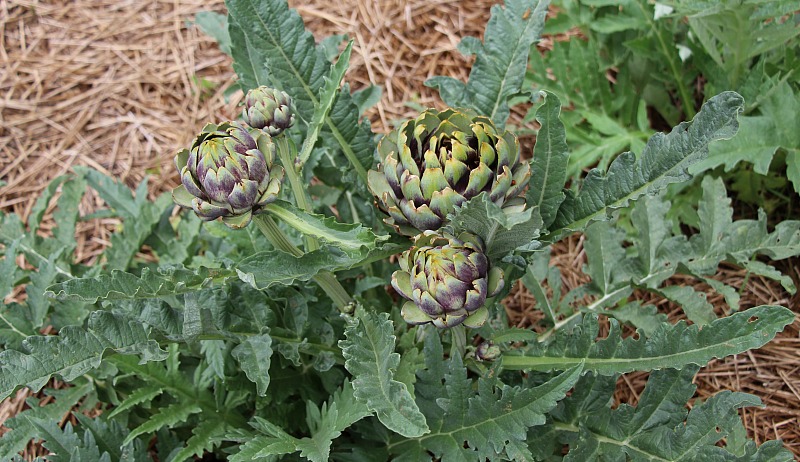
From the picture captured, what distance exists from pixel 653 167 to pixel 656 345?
312mm

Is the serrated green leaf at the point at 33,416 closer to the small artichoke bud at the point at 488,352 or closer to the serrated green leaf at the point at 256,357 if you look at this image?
the serrated green leaf at the point at 256,357

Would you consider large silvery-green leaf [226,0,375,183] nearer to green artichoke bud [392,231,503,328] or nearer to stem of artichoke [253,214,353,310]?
stem of artichoke [253,214,353,310]

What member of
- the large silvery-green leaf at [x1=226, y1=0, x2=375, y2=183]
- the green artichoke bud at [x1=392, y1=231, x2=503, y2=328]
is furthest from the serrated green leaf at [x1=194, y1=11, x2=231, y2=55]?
the green artichoke bud at [x1=392, y1=231, x2=503, y2=328]

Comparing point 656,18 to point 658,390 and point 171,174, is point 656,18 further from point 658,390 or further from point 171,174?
point 171,174

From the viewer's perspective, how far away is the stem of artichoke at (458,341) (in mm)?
1434

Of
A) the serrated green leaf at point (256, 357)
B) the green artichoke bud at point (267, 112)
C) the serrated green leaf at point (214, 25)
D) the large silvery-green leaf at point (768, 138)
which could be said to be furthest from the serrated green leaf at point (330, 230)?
the large silvery-green leaf at point (768, 138)

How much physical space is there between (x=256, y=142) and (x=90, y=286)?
0.35 metres

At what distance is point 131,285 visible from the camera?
1.25 meters

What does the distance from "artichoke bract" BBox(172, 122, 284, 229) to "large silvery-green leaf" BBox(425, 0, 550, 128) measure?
20.2 inches

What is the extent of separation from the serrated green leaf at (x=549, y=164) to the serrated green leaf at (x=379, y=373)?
0.36 m

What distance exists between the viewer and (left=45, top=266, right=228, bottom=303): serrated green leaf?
3.98 ft

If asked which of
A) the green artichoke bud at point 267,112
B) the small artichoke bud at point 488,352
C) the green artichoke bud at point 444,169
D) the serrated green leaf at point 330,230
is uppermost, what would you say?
the green artichoke bud at point 267,112

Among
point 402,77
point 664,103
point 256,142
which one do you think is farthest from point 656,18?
point 256,142

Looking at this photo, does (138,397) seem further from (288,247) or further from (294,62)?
(294,62)
